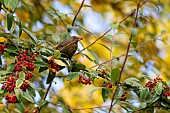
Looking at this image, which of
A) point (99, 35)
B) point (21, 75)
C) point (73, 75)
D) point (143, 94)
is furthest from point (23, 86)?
point (99, 35)

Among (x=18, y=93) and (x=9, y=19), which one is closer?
(x=18, y=93)

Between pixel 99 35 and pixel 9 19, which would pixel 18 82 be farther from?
pixel 99 35

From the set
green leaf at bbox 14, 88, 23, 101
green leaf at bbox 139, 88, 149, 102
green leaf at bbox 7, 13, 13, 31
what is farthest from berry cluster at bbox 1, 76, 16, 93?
green leaf at bbox 139, 88, 149, 102

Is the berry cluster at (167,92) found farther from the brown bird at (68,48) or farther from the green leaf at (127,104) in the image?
the brown bird at (68,48)

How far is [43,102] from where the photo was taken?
1.59 meters

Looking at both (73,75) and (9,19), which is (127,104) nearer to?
(73,75)

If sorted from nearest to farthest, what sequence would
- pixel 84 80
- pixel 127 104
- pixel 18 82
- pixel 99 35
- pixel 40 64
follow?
pixel 18 82
pixel 40 64
pixel 84 80
pixel 127 104
pixel 99 35

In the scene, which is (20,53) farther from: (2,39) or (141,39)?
(141,39)

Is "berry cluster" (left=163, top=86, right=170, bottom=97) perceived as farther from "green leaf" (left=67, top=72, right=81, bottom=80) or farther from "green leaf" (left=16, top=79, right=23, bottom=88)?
"green leaf" (left=16, top=79, right=23, bottom=88)

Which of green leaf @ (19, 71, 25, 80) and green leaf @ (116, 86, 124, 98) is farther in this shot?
green leaf @ (116, 86, 124, 98)

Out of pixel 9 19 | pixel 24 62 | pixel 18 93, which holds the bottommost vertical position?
pixel 18 93

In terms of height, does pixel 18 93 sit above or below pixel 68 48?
below

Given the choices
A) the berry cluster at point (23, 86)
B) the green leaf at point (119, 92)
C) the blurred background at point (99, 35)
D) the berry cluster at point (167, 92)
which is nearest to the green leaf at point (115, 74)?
the green leaf at point (119, 92)

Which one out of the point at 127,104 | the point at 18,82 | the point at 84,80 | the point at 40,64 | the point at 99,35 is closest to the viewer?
the point at 18,82
